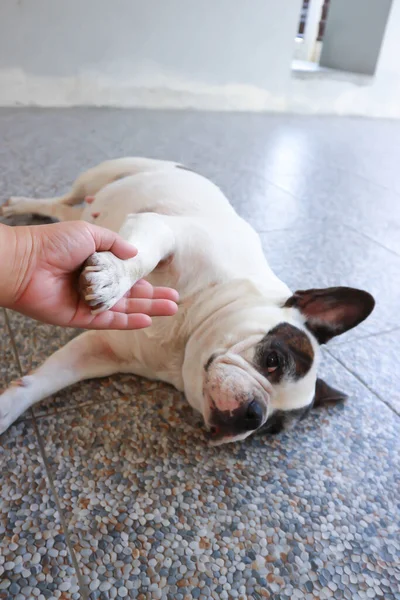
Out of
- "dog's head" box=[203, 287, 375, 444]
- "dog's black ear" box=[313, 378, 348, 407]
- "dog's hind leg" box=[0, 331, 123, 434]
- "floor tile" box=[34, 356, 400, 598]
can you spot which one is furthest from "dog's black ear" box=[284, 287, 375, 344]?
"dog's hind leg" box=[0, 331, 123, 434]

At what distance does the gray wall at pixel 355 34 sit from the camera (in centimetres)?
611

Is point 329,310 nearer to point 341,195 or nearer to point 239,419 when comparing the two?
point 239,419

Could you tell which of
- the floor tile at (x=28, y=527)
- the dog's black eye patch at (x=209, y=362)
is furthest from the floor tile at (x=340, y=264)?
the floor tile at (x=28, y=527)

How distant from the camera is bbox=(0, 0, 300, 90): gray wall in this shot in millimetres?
3932

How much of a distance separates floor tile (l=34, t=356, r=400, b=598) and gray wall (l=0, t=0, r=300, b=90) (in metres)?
3.55

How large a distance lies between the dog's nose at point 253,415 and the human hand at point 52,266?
369 mm

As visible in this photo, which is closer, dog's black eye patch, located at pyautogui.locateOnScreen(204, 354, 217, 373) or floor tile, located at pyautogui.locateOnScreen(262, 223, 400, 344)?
dog's black eye patch, located at pyautogui.locateOnScreen(204, 354, 217, 373)

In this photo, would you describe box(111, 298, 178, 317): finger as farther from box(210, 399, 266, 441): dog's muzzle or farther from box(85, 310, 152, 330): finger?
box(210, 399, 266, 441): dog's muzzle

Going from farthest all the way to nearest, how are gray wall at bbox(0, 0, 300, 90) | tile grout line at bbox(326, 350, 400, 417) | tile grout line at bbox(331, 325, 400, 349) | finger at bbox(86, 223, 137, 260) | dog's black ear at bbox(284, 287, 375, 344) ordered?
gray wall at bbox(0, 0, 300, 90)
tile grout line at bbox(331, 325, 400, 349)
tile grout line at bbox(326, 350, 400, 417)
dog's black ear at bbox(284, 287, 375, 344)
finger at bbox(86, 223, 137, 260)

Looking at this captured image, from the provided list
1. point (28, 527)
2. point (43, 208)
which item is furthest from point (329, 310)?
point (43, 208)

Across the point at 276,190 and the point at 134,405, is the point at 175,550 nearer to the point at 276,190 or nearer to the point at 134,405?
the point at 134,405

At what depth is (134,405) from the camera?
1368 millimetres

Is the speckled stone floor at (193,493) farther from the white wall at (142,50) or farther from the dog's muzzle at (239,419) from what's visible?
the white wall at (142,50)

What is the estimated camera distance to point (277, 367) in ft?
3.92
